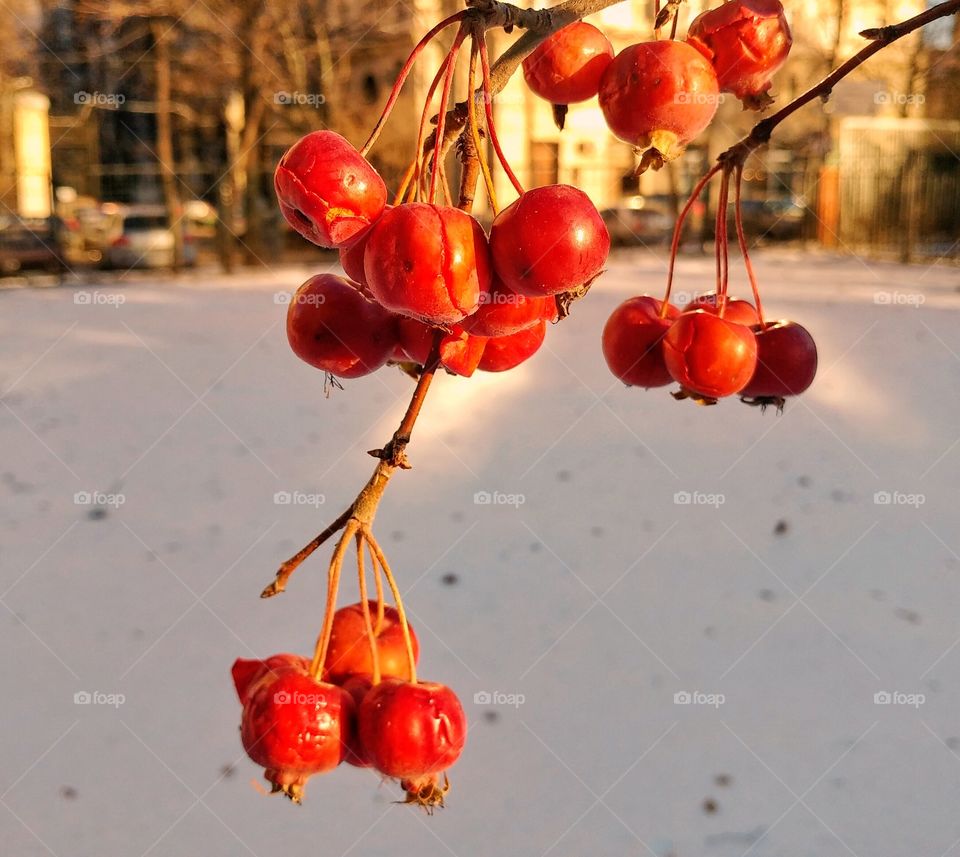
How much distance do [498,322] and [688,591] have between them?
273 centimetres

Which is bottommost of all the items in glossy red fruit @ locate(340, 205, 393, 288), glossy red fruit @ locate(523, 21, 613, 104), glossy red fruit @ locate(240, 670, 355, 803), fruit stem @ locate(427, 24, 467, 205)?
glossy red fruit @ locate(240, 670, 355, 803)

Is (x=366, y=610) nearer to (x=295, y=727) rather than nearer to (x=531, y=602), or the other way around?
(x=295, y=727)

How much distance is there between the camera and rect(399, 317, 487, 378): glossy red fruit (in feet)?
2.01

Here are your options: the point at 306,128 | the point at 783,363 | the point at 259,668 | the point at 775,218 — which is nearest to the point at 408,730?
the point at 259,668

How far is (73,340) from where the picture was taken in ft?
21.2

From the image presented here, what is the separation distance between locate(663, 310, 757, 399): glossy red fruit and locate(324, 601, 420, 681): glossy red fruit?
1.09 feet

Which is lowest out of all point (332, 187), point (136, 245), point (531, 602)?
point (531, 602)

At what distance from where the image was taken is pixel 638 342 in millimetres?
914

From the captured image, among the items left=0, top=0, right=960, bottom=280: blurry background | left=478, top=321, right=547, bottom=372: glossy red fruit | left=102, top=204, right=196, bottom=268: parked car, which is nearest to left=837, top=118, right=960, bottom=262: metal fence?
left=0, top=0, right=960, bottom=280: blurry background

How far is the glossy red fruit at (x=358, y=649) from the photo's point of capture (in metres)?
0.74

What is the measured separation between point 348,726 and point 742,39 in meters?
0.57

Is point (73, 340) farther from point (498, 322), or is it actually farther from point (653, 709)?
point (498, 322)

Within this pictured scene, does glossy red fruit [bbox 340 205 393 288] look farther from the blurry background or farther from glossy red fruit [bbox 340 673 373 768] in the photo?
the blurry background

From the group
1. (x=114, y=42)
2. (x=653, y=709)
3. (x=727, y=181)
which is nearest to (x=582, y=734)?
(x=653, y=709)
